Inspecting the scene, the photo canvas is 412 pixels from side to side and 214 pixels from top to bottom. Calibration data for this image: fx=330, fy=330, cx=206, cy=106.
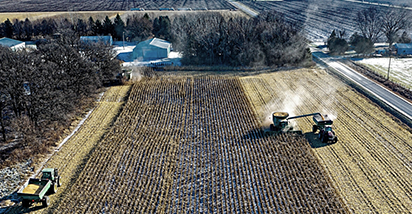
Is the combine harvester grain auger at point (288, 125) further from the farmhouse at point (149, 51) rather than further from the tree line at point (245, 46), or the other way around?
the farmhouse at point (149, 51)

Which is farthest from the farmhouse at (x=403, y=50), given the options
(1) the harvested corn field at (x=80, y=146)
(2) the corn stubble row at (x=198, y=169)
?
(1) the harvested corn field at (x=80, y=146)

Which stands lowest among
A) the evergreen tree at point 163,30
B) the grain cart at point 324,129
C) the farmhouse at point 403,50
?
the grain cart at point 324,129

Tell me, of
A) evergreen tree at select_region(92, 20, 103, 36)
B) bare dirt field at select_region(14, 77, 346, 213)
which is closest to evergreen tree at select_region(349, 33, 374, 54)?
bare dirt field at select_region(14, 77, 346, 213)

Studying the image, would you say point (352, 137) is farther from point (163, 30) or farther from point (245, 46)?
point (163, 30)

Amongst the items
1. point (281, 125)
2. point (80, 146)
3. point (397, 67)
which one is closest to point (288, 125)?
point (281, 125)

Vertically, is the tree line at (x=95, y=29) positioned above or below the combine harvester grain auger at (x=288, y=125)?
above

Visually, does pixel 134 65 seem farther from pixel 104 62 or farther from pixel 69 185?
pixel 69 185

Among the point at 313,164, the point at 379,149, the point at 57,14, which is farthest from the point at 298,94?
the point at 57,14
